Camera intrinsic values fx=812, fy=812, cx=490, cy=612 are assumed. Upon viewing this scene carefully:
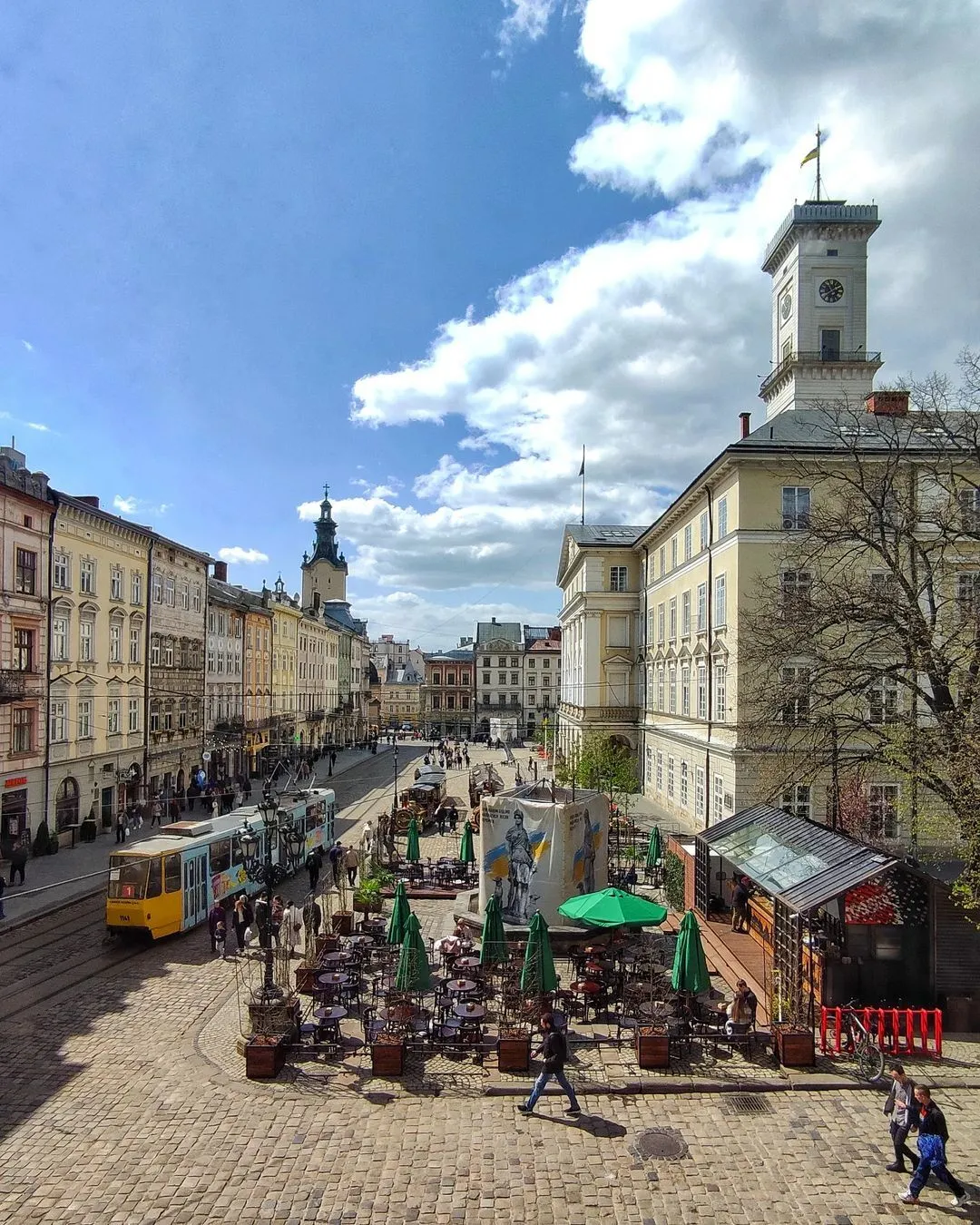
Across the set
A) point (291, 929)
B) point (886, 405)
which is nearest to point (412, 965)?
point (291, 929)

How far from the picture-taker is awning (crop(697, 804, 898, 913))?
1398cm

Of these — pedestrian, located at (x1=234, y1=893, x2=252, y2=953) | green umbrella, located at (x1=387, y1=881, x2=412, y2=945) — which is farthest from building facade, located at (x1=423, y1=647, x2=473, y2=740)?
green umbrella, located at (x1=387, y1=881, x2=412, y2=945)

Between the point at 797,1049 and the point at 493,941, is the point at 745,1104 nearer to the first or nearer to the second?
the point at 797,1049

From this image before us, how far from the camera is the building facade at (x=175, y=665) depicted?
40.7 m

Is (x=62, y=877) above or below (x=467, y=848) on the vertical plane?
below

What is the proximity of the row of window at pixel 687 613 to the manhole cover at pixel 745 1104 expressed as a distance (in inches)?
818

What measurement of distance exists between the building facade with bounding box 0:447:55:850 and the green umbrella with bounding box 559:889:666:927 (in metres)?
21.4

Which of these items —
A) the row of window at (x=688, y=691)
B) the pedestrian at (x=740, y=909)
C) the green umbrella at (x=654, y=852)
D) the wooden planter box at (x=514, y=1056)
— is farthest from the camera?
the row of window at (x=688, y=691)

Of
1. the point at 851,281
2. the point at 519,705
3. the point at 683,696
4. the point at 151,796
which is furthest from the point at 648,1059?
the point at 519,705

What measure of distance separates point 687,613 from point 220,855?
2376cm

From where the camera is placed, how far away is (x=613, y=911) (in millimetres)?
15781

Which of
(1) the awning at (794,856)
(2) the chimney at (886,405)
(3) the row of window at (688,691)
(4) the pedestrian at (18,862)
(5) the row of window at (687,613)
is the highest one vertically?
(2) the chimney at (886,405)

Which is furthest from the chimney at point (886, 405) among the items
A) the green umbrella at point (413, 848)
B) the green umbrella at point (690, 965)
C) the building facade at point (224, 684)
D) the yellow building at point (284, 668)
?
the yellow building at point (284, 668)

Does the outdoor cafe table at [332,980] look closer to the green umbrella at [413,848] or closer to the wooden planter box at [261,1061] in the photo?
the wooden planter box at [261,1061]
